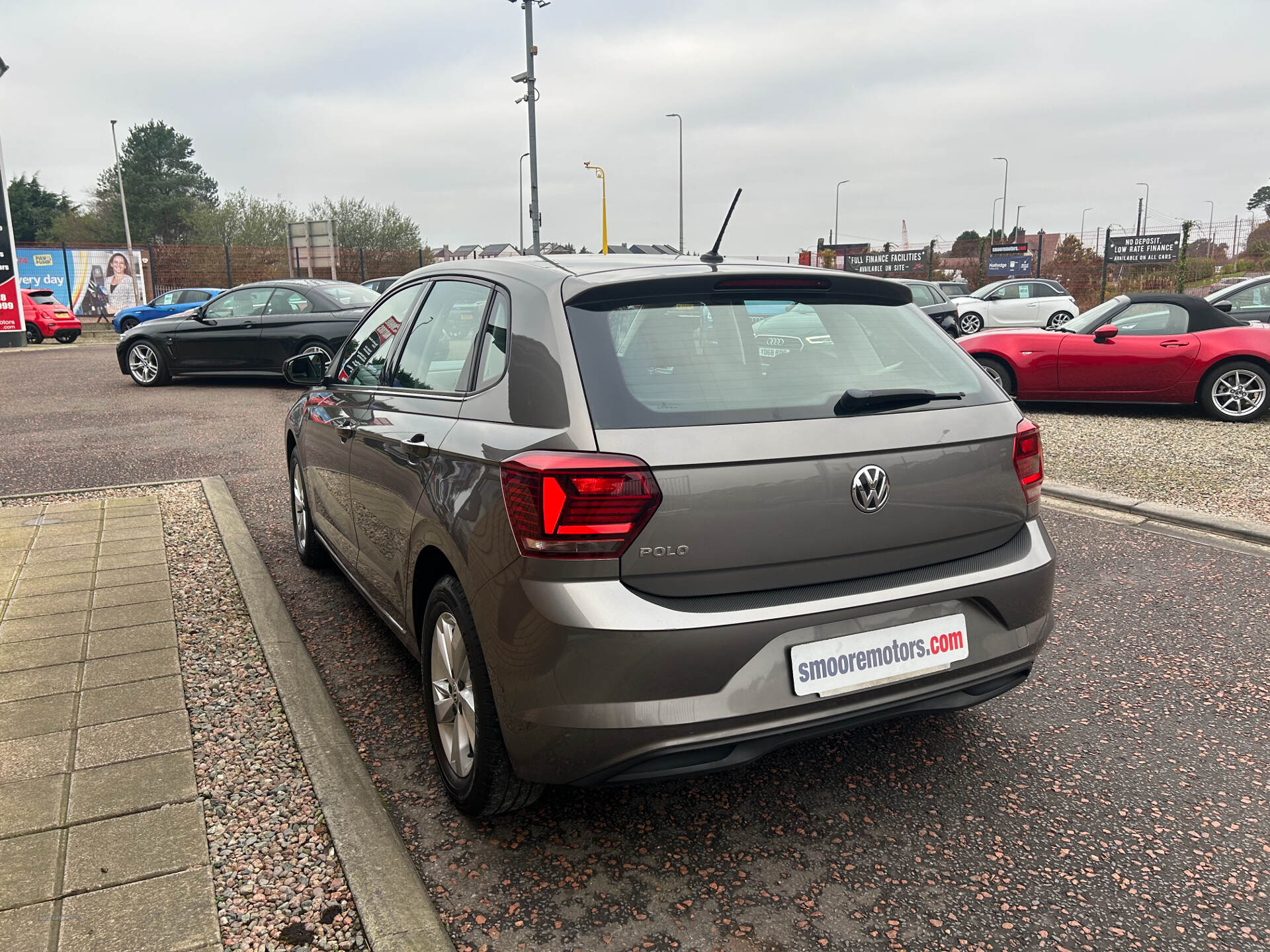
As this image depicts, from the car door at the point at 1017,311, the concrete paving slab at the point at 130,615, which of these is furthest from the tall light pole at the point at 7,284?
the car door at the point at 1017,311

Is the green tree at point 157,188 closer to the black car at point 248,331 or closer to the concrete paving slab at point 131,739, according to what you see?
the black car at point 248,331

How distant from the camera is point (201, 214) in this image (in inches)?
2507

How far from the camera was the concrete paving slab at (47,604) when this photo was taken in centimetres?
426

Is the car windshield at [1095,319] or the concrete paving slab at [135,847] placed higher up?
the car windshield at [1095,319]

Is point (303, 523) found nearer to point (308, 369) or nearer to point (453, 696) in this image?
point (308, 369)

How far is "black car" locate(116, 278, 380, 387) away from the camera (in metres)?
13.2

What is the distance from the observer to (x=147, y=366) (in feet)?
46.5

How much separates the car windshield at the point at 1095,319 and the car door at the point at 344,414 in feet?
28.6

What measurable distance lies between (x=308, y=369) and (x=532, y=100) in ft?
77.6

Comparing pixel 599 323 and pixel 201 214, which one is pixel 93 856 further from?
pixel 201 214

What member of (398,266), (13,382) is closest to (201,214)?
(398,266)

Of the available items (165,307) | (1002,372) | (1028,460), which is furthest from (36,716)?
(165,307)

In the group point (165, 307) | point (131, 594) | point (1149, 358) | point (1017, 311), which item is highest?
point (165, 307)

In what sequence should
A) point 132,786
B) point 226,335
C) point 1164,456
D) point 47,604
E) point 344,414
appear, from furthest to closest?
1. point 226,335
2. point 1164,456
3. point 47,604
4. point 344,414
5. point 132,786
